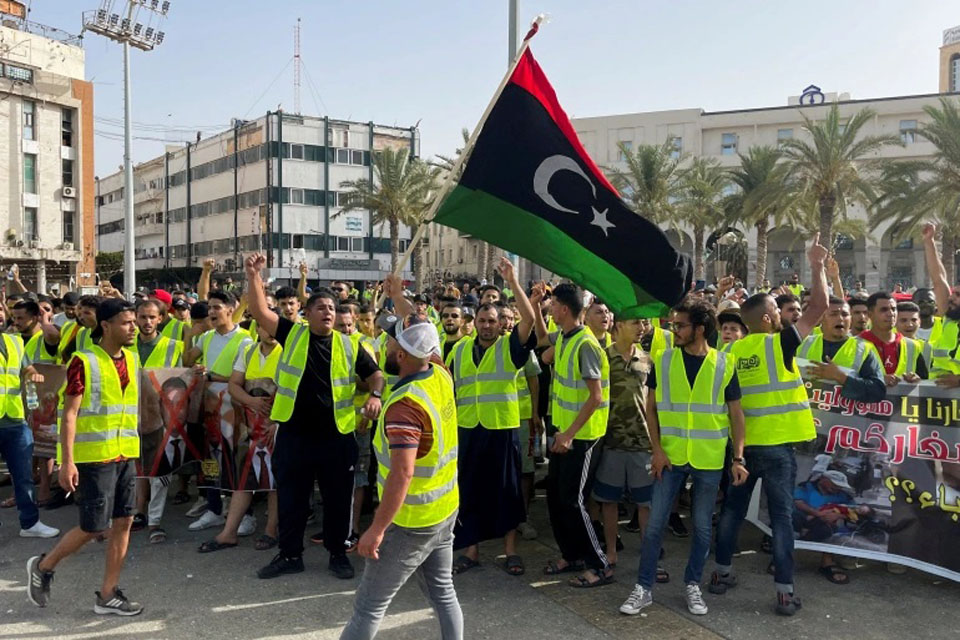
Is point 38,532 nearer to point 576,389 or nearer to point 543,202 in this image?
point 576,389

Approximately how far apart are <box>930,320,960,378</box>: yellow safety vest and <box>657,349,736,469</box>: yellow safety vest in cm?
265

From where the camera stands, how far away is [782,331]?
5.07 meters

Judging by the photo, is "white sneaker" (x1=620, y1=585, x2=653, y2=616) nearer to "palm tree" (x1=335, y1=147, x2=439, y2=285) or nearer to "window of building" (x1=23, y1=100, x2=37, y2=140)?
"palm tree" (x1=335, y1=147, x2=439, y2=285)

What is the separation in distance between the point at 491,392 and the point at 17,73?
4925 cm

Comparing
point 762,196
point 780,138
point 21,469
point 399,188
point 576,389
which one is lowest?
point 21,469

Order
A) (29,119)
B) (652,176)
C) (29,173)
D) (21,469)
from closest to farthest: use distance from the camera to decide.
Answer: (21,469), (652,176), (29,119), (29,173)

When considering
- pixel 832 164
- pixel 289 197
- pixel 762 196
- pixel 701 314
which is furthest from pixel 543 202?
pixel 289 197

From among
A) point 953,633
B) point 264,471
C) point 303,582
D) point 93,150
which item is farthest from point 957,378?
point 93,150

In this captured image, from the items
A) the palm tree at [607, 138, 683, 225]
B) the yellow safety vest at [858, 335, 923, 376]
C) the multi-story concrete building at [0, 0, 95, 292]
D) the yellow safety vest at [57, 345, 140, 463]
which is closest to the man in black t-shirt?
the yellow safety vest at [57, 345, 140, 463]

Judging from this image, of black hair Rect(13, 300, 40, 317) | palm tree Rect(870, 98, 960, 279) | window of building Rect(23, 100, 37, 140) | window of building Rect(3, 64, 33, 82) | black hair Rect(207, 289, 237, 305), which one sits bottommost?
black hair Rect(13, 300, 40, 317)

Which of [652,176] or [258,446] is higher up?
[652,176]

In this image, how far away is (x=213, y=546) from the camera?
5965 mm

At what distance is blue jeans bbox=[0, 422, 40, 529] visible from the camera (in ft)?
20.6

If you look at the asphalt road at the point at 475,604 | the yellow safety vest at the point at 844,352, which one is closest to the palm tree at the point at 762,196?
the yellow safety vest at the point at 844,352
